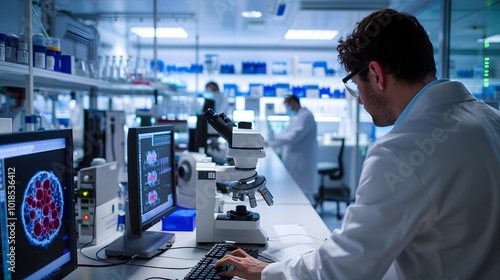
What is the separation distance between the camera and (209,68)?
6.82 metres

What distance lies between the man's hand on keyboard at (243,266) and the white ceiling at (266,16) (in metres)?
2.03

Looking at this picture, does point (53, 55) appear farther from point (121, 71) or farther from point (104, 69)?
point (121, 71)

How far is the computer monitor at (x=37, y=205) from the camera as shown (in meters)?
0.80

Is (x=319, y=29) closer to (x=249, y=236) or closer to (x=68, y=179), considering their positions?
(x=249, y=236)

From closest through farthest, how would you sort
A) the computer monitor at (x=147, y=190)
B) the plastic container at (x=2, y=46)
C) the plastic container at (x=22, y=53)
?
the computer monitor at (x=147, y=190) < the plastic container at (x=2, y=46) < the plastic container at (x=22, y=53)

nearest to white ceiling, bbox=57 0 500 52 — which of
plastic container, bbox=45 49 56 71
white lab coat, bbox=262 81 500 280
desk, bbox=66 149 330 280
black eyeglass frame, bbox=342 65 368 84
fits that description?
plastic container, bbox=45 49 56 71

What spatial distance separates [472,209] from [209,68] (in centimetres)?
620

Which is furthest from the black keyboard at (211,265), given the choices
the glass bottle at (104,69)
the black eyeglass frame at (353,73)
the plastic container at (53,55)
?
the glass bottle at (104,69)

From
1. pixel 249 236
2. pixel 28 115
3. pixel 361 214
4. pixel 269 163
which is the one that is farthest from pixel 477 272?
pixel 269 163

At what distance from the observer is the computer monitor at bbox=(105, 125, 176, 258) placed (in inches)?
52.3

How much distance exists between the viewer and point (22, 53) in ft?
5.18

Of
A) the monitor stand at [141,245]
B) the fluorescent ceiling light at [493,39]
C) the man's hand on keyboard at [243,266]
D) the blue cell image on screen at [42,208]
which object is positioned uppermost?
the fluorescent ceiling light at [493,39]

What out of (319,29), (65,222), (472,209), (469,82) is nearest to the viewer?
(472,209)

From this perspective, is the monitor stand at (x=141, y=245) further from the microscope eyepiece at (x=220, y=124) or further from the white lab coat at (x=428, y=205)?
the white lab coat at (x=428, y=205)
